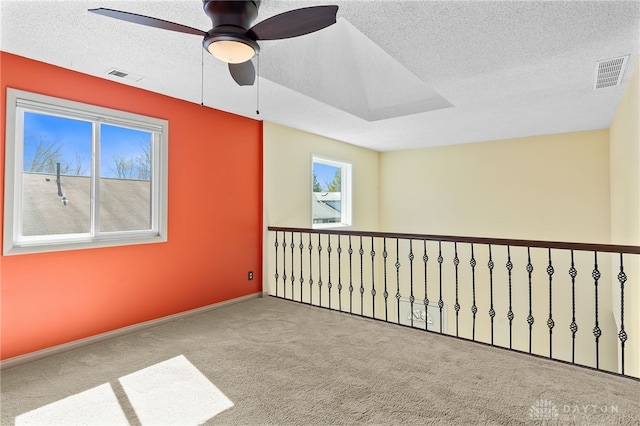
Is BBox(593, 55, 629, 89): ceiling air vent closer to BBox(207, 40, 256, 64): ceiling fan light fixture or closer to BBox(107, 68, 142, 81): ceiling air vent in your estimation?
BBox(207, 40, 256, 64): ceiling fan light fixture

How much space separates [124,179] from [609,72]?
172 inches

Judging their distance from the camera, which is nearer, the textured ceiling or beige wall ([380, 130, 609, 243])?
the textured ceiling

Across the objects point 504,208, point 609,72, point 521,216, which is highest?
point 609,72

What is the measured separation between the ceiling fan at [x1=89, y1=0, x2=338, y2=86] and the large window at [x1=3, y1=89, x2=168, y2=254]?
5.49 ft

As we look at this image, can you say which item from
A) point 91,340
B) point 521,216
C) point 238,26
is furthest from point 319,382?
point 521,216

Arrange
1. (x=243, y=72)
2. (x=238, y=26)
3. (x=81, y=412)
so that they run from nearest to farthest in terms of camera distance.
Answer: (x=238, y=26), (x=81, y=412), (x=243, y=72)

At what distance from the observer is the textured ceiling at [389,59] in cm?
196

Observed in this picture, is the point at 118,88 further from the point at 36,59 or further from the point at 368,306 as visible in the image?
the point at 368,306

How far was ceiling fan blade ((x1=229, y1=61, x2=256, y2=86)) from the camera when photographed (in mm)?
2172

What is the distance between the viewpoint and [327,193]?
19.1ft

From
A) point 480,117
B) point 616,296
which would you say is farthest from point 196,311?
point 616,296

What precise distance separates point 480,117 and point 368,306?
391cm

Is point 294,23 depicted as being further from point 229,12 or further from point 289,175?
point 289,175

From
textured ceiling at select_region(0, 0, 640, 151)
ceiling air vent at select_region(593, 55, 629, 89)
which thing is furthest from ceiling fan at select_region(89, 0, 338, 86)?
ceiling air vent at select_region(593, 55, 629, 89)
